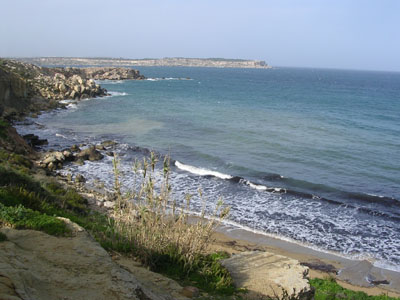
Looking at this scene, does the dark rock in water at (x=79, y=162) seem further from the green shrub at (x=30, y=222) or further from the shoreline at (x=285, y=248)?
the green shrub at (x=30, y=222)

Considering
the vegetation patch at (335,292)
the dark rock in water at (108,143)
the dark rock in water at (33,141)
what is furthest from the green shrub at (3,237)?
the dark rock in water at (108,143)

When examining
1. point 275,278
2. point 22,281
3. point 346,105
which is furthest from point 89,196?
point 346,105

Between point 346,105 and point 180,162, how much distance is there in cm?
4856

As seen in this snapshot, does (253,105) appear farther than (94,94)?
No

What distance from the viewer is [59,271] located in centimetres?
523

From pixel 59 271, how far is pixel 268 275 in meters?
4.71

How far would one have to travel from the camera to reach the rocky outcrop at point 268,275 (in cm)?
750

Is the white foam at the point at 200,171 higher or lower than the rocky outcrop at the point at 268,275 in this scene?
lower

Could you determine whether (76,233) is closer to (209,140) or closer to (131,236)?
(131,236)

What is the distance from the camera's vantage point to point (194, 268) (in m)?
7.46

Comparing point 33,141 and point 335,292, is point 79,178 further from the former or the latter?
point 335,292

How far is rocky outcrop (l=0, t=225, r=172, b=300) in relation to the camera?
4.31 metres

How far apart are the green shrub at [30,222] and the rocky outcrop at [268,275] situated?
3.74m

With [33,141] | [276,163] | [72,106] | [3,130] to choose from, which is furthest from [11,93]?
[276,163]
